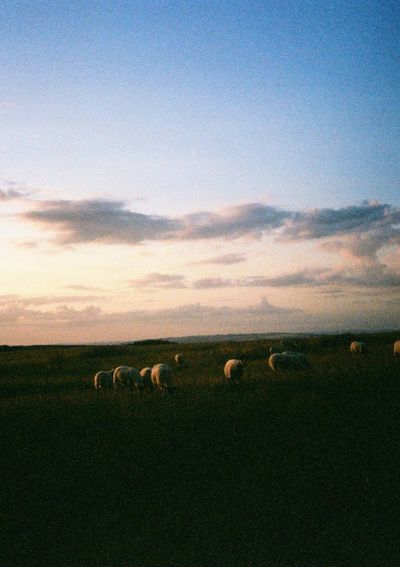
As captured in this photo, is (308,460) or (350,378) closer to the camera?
(308,460)

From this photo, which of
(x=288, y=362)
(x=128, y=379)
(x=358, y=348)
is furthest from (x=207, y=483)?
(x=358, y=348)

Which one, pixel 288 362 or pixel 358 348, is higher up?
pixel 288 362

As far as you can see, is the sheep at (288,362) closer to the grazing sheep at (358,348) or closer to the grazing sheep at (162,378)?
the grazing sheep at (162,378)

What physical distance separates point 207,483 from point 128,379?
44.2ft

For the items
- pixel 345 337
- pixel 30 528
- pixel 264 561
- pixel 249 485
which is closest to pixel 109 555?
pixel 30 528

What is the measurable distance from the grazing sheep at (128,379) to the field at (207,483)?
4946 millimetres

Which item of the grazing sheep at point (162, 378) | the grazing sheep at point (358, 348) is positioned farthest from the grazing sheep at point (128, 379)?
the grazing sheep at point (358, 348)

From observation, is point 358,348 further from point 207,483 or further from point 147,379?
point 207,483

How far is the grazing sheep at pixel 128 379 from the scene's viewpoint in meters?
19.7

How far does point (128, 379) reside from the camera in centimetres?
2031

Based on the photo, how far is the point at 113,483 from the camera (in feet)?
25.3

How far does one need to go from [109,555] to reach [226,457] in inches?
150

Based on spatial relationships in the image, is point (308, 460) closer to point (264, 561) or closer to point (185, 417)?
point (264, 561)

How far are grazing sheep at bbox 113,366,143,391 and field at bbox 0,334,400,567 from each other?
16.2 ft
